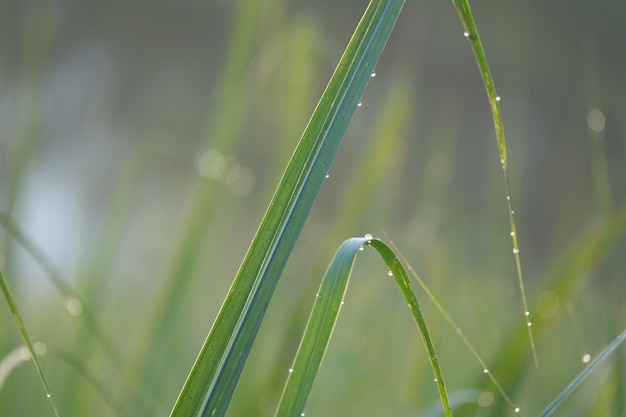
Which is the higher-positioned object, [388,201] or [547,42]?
[547,42]

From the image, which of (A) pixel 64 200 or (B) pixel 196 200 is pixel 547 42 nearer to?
(A) pixel 64 200

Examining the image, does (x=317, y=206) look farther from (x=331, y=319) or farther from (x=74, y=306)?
(x=331, y=319)

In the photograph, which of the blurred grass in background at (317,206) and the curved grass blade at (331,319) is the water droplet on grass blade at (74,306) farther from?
the curved grass blade at (331,319)

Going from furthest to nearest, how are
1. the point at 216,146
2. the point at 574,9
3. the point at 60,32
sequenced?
the point at 60,32 < the point at 574,9 < the point at 216,146

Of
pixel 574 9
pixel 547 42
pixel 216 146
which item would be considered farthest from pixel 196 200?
pixel 547 42

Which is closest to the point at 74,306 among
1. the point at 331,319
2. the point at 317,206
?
the point at 331,319

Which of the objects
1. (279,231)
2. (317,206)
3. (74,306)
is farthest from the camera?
(317,206)

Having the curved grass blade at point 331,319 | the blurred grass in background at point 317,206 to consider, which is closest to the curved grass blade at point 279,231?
the curved grass blade at point 331,319

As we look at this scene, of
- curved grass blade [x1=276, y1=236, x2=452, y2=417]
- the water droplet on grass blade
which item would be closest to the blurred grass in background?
the water droplet on grass blade
